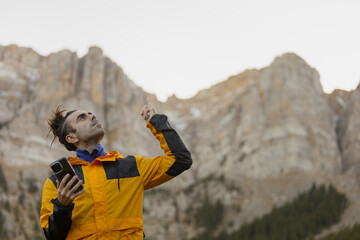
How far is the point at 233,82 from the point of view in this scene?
359 feet

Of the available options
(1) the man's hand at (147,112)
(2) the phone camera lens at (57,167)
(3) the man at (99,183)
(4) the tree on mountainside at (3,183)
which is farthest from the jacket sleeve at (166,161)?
(4) the tree on mountainside at (3,183)

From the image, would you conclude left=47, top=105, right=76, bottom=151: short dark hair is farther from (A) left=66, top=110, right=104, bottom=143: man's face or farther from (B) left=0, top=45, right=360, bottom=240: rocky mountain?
(B) left=0, top=45, right=360, bottom=240: rocky mountain

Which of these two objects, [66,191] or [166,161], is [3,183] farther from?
[66,191]

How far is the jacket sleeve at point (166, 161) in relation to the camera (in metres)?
3.86

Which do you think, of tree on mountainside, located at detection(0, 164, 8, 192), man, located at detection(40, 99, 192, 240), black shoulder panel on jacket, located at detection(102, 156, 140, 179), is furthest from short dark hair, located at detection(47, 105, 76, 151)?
tree on mountainside, located at detection(0, 164, 8, 192)

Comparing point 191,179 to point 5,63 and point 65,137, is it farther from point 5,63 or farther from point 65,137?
point 65,137

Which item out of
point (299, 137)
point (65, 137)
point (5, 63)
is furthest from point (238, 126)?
point (65, 137)

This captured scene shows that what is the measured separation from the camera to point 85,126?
13.0ft

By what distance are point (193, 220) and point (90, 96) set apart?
1081 inches

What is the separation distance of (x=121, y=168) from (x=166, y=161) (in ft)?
1.26

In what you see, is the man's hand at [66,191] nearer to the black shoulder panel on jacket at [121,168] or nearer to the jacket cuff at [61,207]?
the jacket cuff at [61,207]

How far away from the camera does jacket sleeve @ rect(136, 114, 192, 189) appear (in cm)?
386

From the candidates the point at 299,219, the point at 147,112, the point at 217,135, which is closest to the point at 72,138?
the point at 147,112

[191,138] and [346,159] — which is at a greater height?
[191,138]
